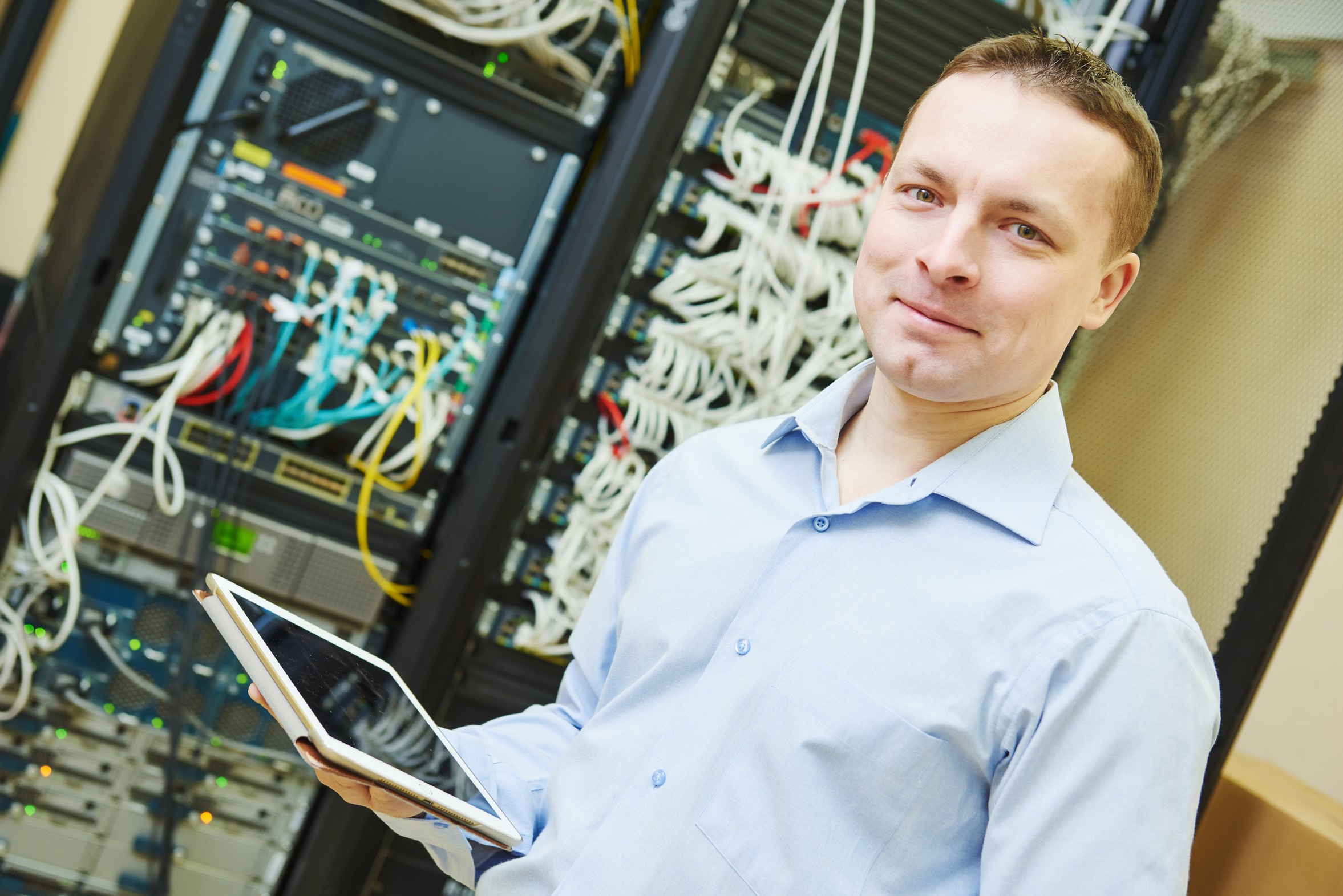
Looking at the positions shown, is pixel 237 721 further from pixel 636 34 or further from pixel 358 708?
pixel 636 34

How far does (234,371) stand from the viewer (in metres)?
1.59

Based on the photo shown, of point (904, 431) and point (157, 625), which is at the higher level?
point (904, 431)

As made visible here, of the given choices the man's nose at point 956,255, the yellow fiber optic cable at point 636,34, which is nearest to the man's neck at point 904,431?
the man's nose at point 956,255

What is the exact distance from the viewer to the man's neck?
862 millimetres

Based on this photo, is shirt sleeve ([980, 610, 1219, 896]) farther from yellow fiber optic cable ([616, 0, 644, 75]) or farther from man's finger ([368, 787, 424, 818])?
yellow fiber optic cable ([616, 0, 644, 75])

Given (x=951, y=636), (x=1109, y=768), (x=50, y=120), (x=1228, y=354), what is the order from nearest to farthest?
(x=1109, y=768) → (x=951, y=636) → (x=1228, y=354) → (x=50, y=120)

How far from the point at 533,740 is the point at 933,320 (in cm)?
58

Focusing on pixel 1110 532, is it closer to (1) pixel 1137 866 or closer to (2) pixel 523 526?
(1) pixel 1137 866

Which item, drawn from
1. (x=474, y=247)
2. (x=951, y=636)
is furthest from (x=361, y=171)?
(x=951, y=636)

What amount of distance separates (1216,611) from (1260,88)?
76cm

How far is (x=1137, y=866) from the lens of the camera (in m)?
0.65

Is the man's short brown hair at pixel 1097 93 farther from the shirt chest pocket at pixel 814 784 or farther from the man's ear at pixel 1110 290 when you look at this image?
the shirt chest pocket at pixel 814 784

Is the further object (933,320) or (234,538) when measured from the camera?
(234,538)

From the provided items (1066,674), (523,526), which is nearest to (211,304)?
(523,526)
